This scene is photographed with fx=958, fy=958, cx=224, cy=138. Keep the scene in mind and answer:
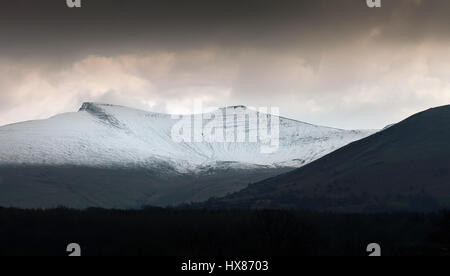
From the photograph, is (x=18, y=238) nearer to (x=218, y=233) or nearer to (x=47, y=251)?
(x=47, y=251)

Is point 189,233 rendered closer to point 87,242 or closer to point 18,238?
point 87,242

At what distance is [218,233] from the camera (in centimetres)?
19050

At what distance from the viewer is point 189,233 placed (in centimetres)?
19425

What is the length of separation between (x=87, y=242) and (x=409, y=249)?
220 feet

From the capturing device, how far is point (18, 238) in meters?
189

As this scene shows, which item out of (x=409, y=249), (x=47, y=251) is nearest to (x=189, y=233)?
(x=47, y=251)
